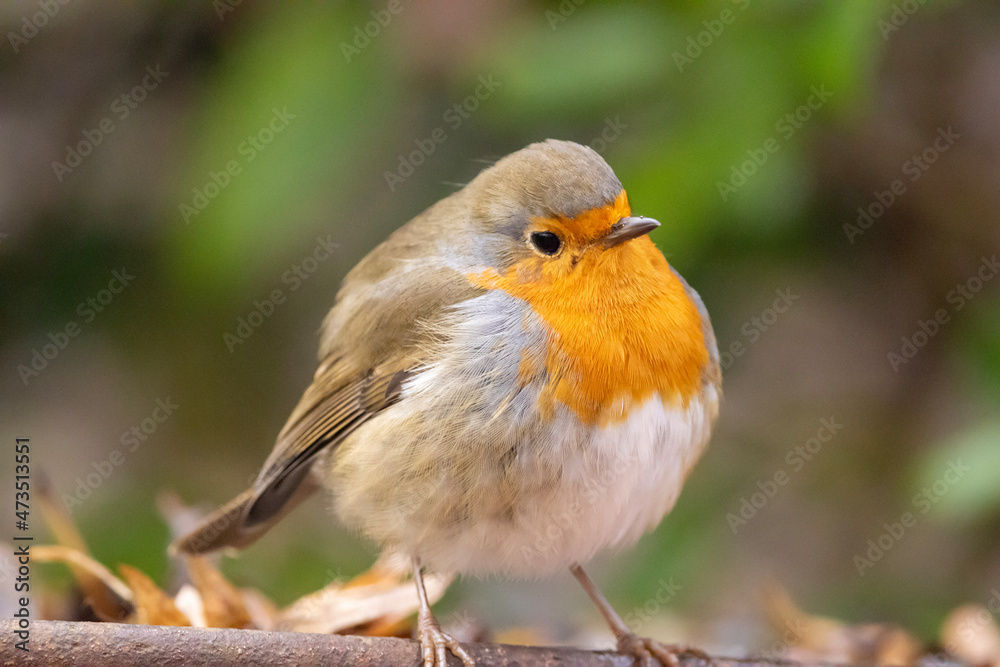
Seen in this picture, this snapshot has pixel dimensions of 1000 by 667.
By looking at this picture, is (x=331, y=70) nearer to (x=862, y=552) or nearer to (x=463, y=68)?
(x=463, y=68)

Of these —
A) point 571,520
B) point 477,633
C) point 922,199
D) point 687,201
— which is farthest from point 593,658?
point 922,199

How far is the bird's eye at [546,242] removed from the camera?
2.28 meters

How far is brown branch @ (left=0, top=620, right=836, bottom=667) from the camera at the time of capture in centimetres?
169

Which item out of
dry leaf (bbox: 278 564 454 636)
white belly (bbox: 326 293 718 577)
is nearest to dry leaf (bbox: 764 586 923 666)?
white belly (bbox: 326 293 718 577)

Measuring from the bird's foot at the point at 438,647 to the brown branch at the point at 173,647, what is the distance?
113 mm

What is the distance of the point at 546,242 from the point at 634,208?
1.52 ft

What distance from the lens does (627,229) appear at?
2188 mm

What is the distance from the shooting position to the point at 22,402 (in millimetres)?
4273

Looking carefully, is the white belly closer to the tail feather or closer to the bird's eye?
the bird's eye

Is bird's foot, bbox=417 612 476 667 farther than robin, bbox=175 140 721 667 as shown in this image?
No

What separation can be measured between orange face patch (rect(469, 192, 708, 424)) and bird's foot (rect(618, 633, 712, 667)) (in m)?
0.63

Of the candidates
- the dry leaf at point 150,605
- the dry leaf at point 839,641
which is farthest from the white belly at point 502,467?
the dry leaf at point 839,641

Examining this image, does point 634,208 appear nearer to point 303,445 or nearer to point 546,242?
point 546,242

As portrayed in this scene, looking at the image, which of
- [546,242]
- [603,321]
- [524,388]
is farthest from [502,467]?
[546,242]
